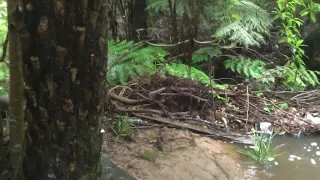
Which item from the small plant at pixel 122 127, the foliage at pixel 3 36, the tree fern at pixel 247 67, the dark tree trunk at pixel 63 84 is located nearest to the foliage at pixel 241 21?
the tree fern at pixel 247 67

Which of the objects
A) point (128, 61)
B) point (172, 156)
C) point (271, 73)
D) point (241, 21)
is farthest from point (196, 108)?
point (271, 73)

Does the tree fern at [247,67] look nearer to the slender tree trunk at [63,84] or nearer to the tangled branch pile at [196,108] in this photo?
the tangled branch pile at [196,108]

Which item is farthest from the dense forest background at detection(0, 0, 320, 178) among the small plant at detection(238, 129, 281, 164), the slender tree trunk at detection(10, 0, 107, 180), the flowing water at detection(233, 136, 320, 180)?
the small plant at detection(238, 129, 281, 164)

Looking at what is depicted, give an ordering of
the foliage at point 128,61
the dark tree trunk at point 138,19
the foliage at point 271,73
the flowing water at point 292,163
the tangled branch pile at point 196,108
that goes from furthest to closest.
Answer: the dark tree trunk at point 138,19
the foliage at point 271,73
the foliage at point 128,61
the tangled branch pile at point 196,108
the flowing water at point 292,163

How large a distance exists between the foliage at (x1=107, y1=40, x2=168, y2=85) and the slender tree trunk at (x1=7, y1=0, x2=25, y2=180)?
2.47 m

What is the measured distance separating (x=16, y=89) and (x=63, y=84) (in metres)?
0.21

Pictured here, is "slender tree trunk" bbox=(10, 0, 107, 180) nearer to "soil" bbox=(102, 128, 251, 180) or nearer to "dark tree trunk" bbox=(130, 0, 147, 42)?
"soil" bbox=(102, 128, 251, 180)

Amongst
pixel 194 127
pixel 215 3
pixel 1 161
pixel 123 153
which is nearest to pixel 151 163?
pixel 123 153

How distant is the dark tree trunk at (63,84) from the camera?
154 centimetres

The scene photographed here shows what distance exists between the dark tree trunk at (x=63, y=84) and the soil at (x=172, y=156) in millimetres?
1205

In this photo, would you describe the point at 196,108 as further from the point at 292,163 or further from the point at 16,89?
the point at 16,89

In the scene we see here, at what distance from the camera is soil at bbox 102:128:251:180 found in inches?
120

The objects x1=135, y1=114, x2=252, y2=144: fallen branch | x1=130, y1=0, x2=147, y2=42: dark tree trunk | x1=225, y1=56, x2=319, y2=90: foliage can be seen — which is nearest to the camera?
x1=135, y1=114, x2=252, y2=144: fallen branch

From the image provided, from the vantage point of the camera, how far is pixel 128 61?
452 cm
